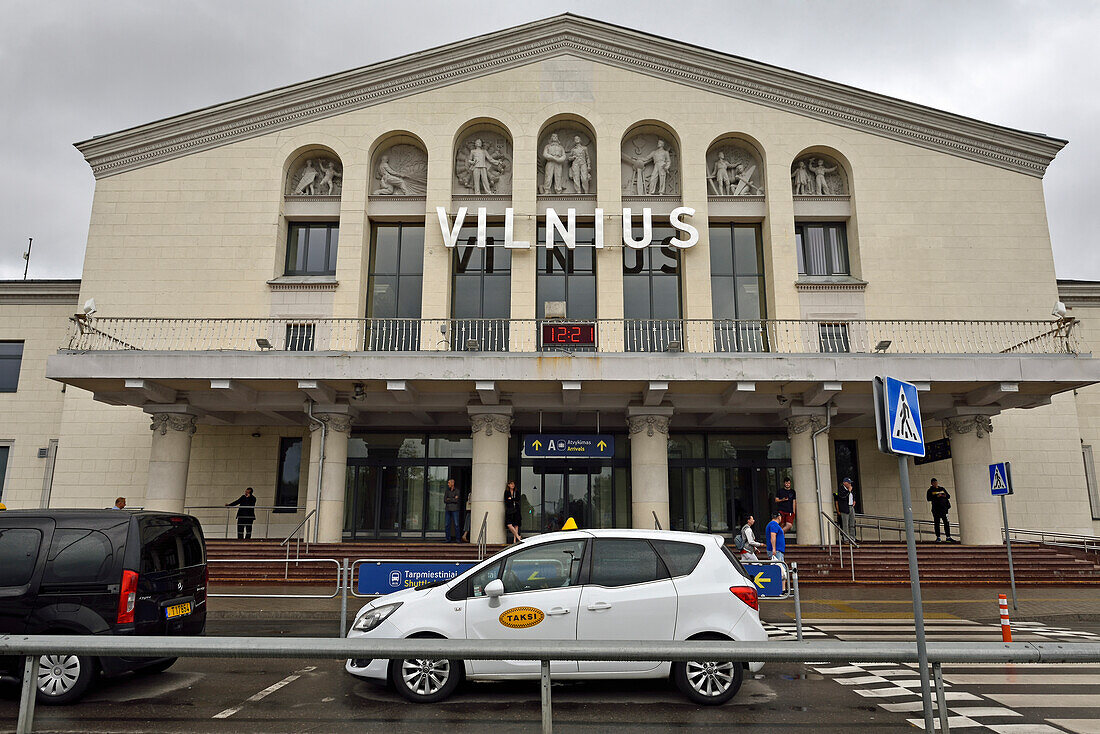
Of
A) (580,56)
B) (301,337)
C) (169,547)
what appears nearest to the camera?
(169,547)

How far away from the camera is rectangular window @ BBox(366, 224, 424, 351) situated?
79.0ft

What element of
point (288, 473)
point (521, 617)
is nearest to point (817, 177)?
point (288, 473)

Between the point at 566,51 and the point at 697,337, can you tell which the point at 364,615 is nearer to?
the point at 697,337

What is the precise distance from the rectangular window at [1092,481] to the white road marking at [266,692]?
27034 millimetres

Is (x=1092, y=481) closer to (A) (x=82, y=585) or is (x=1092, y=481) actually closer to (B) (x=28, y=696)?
(A) (x=82, y=585)

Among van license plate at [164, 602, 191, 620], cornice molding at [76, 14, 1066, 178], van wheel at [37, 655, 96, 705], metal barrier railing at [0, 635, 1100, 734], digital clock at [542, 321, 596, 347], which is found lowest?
van wheel at [37, 655, 96, 705]

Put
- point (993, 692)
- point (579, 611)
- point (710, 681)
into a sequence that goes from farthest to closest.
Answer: point (993, 692) < point (579, 611) < point (710, 681)

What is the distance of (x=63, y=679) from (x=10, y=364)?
24.9 m

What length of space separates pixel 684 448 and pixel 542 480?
485cm

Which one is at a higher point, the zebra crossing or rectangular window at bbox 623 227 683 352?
rectangular window at bbox 623 227 683 352

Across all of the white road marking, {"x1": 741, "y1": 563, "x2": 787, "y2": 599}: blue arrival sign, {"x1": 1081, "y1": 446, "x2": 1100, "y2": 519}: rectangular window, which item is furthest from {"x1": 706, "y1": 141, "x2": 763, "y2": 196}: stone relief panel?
the white road marking

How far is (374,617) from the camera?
7328 mm

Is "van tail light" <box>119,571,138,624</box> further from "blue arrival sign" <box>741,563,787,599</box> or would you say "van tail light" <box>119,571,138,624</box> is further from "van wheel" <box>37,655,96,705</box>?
"blue arrival sign" <box>741,563,787,599</box>

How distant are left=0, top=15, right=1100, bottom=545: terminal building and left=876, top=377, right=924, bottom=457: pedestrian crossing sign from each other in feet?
48.6
